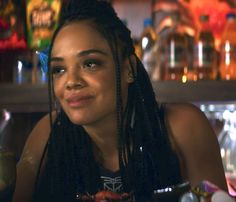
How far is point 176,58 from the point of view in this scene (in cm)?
151

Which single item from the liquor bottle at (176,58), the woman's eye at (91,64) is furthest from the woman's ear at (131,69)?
the liquor bottle at (176,58)

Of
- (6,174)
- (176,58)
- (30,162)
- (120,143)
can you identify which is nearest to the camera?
(6,174)

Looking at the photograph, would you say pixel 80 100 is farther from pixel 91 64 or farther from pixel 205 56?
pixel 205 56

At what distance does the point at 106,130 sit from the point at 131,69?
14cm

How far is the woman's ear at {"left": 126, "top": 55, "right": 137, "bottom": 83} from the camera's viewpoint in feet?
3.74

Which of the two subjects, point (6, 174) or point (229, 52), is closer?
point (6, 174)

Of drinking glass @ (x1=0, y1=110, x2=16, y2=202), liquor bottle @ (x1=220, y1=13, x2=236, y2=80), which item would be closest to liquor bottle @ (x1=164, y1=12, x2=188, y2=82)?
liquor bottle @ (x1=220, y1=13, x2=236, y2=80)

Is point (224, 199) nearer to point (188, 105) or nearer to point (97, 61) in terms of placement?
point (97, 61)

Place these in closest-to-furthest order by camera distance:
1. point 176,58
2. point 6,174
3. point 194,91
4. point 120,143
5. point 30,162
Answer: point 6,174 < point 120,143 < point 30,162 < point 194,91 < point 176,58

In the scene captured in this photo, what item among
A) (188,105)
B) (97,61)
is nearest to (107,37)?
(97,61)

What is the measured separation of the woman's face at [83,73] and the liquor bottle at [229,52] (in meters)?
0.54

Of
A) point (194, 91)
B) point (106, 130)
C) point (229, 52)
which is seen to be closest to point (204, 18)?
point (229, 52)

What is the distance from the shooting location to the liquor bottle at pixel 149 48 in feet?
5.00

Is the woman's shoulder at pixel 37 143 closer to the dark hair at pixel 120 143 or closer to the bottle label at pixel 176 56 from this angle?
the dark hair at pixel 120 143
